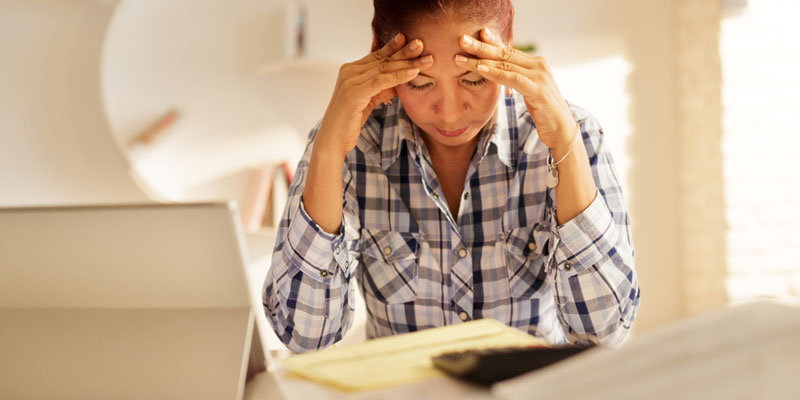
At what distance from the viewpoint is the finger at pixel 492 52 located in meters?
0.94

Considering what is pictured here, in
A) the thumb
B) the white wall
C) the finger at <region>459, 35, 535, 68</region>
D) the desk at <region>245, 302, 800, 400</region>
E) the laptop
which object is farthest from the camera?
the white wall

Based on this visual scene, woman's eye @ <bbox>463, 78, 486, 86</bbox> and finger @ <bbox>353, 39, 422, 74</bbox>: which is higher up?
finger @ <bbox>353, 39, 422, 74</bbox>

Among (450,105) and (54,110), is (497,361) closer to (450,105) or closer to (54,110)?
(450,105)

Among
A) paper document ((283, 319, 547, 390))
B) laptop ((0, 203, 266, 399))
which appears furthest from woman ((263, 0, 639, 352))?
paper document ((283, 319, 547, 390))

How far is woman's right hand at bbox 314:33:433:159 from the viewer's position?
963 mm

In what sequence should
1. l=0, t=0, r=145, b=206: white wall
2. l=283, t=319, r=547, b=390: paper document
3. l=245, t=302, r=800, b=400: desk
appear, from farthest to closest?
l=0, t=0, r=145, b=206: white wall → l=283, t=319, r=547, b=390: paper document → l=245, t=302, r=800, b=400: desk

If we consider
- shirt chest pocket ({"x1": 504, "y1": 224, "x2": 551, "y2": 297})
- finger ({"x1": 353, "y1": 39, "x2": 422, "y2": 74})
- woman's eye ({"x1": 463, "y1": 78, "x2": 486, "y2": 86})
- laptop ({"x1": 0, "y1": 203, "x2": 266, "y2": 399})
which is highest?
finger ({"x1": 353, "y1": 39, "x2": 422, "y2": 74})

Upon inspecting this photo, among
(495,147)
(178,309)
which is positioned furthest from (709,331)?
(495,147)

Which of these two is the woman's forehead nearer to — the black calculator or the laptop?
the laptop

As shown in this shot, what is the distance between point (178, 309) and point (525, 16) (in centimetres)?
239

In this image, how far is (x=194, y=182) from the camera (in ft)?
7.79

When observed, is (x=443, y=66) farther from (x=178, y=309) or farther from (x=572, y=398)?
(x=572, y=398)

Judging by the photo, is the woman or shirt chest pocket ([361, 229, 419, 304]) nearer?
the woman

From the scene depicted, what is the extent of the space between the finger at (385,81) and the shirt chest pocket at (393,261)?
0.28 meters
